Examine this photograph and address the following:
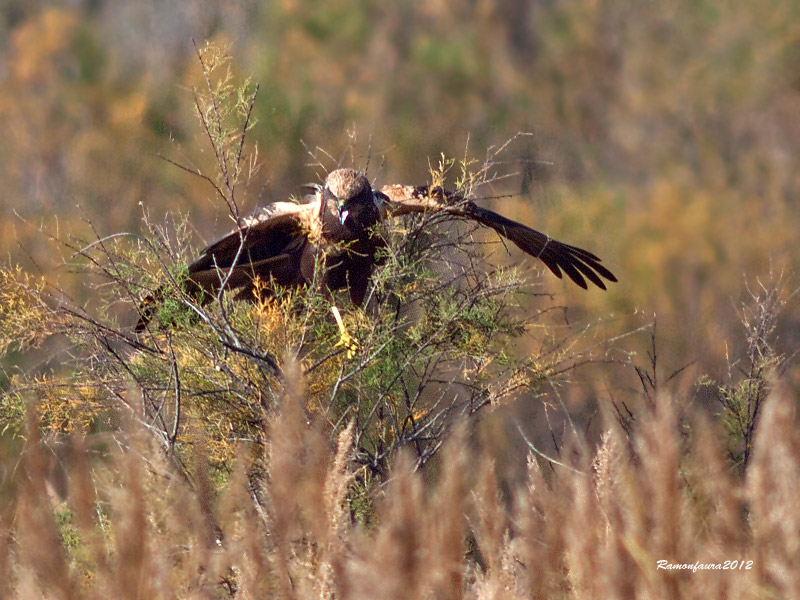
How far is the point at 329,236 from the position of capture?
4535mm

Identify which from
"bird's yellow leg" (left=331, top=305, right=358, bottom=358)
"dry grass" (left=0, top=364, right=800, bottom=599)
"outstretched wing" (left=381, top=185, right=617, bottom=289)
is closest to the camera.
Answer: "dry grass" (left=0, top=364, right=800, bottom=599)

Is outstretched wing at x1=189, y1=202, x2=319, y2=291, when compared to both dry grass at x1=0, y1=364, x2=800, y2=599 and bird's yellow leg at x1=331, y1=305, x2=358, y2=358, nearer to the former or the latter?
bird's yellow leg at x1=331, y1=305, x2=358, y2=358

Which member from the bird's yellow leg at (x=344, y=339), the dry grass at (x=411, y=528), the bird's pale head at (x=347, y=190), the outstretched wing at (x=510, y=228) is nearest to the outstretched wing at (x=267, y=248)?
the bird's pale head at (x=347, y=190)

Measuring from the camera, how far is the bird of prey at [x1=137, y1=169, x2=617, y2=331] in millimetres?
4371

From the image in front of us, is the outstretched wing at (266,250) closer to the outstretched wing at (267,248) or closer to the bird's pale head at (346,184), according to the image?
the outstretched wing at (267,248)

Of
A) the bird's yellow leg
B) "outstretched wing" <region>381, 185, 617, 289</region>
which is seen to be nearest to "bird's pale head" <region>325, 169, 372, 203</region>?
"outstretched wing" <region>381, 185, 617, 289</region>

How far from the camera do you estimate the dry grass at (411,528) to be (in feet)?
4.75

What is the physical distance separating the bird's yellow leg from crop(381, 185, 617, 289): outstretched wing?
48cm

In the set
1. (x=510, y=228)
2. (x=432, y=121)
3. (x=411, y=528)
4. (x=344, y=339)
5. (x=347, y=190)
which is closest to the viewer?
(x=411, y=528)

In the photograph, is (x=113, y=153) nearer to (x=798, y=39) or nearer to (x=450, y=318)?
(x=798, y=39)

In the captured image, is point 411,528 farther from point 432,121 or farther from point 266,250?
point 432,121

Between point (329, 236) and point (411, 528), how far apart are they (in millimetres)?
3169

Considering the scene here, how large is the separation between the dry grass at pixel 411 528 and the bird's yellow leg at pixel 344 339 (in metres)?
1.76

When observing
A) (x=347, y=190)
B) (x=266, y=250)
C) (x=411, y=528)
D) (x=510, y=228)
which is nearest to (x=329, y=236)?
(x=347, y=190)
